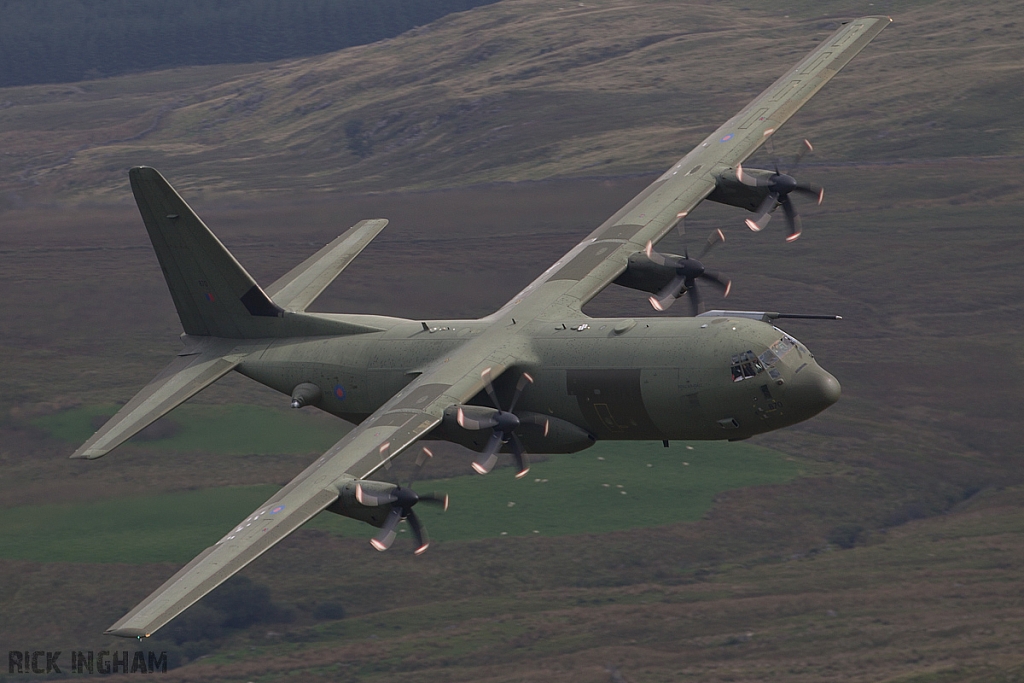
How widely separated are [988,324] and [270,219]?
91.8m

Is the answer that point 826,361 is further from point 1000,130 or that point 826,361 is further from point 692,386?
point 692,386

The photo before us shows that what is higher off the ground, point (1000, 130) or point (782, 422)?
point (782, 422)

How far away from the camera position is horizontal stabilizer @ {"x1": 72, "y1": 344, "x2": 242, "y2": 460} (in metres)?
48.8

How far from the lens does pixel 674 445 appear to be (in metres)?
160

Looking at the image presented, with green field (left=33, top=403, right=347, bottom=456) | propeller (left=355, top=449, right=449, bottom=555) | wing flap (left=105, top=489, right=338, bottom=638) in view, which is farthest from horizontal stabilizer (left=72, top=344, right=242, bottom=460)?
green field (left=33, top=403, right=347, bottom=456)

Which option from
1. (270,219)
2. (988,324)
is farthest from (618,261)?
(988,324)

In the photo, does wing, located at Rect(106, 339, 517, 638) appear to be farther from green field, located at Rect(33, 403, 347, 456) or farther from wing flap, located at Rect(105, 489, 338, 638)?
green field, located at Rect(33, 403, 347, 456)

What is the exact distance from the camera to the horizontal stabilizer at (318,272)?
2254 inches

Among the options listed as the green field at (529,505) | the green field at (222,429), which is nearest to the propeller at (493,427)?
the green field at (529,505)

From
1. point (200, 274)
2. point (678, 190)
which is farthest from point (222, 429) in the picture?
point (678, 190)

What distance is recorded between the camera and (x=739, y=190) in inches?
2255

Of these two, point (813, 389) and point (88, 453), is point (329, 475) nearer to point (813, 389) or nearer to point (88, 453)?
point (88, 453)

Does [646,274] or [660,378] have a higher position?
[646,274]

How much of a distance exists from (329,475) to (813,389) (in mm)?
16301
